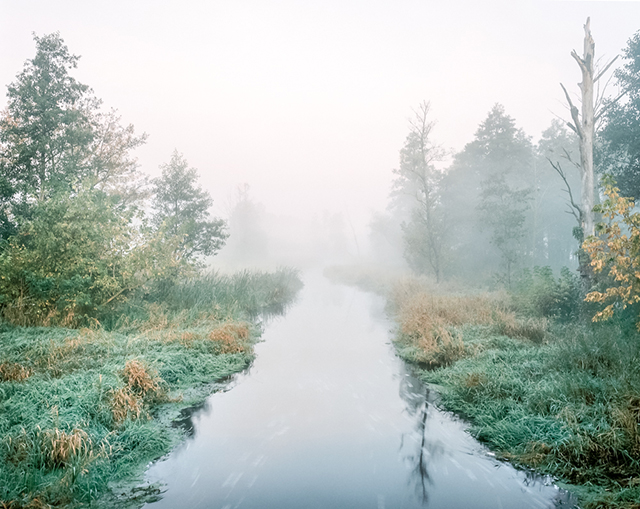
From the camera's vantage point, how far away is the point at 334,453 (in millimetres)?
5512

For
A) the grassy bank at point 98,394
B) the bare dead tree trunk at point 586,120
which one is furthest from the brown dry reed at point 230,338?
the bare dead tree trunk at point 586,120

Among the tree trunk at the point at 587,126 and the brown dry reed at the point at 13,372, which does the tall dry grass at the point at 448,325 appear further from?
the brown dry reed at the point at 13,372

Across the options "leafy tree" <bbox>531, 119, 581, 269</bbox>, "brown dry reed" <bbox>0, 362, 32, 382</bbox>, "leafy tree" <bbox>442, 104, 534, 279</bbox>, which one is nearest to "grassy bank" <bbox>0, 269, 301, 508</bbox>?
"brown dry reed" <bbox>0, 362, 32, 382</bbox>

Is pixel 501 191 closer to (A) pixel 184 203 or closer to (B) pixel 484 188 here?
(B) pixel 484 188

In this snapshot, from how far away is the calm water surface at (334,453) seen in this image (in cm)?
443

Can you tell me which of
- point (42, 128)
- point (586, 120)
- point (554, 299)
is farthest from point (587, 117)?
point (42, 128)

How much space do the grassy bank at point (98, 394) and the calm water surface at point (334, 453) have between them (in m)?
0.53

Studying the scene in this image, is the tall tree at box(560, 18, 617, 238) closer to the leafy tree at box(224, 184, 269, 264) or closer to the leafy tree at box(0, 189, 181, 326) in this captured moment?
the leafy tree at box(0, 189, 181, 326)

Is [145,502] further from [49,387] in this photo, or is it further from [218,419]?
[49,387]

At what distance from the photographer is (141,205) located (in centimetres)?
2381

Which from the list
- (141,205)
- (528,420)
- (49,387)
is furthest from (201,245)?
(528,420)

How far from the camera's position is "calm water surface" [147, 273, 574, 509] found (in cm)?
443

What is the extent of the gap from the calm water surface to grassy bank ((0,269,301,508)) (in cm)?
53

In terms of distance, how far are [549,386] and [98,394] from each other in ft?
22.6
